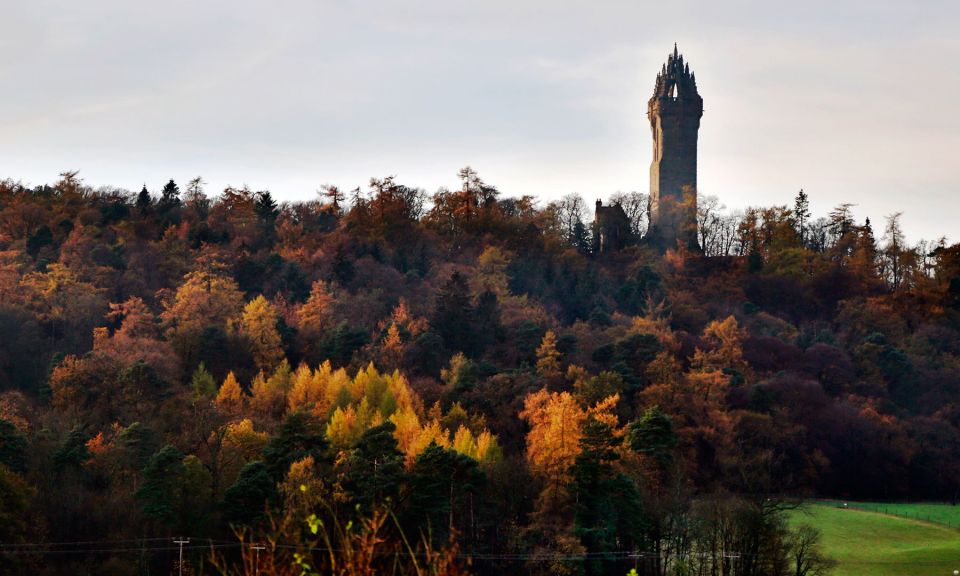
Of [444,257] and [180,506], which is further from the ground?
[444,257]

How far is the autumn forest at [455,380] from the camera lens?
5772cm

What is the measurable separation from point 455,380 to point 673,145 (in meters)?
58.8

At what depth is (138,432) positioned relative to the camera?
2425 inches

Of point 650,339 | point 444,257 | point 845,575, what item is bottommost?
point 845,575

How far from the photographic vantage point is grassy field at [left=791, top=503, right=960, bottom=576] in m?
62.0

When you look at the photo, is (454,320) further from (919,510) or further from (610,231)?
(610,231)

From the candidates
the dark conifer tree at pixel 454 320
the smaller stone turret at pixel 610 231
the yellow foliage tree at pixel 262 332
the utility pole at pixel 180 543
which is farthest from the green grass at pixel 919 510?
the smaller stone turret at pixel 610 231

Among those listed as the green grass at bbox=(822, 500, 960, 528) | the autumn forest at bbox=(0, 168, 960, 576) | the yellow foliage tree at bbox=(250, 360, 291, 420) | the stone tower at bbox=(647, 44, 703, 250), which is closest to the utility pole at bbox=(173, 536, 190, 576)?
the autumn forest at bbox=(0, 168, 960, 576)

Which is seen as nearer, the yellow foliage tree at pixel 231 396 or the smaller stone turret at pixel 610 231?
the yellow foliage tree at pixel 231 396

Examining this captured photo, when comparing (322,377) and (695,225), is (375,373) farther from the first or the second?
(695,225)

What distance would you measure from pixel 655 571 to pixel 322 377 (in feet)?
75.5

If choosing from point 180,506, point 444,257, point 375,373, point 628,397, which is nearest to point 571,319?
point 444,257

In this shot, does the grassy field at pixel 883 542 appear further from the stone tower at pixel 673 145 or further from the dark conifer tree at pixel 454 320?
the stone tower at pixel 673 145

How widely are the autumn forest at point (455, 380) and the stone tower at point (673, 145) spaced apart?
2.32 metres
